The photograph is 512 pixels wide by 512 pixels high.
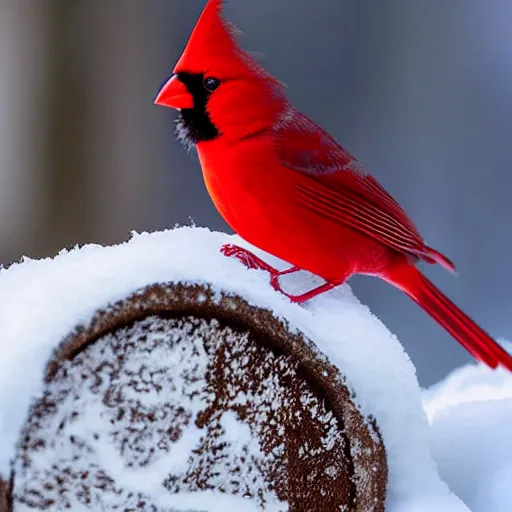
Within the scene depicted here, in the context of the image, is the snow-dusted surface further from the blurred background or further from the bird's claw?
the blurred background

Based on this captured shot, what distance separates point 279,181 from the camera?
29.0 inches

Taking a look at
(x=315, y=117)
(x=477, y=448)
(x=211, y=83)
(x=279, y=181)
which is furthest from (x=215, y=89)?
(x=315, y=117)

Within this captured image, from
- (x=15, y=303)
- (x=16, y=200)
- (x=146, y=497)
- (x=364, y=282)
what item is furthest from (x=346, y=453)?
(x=16, y=200)

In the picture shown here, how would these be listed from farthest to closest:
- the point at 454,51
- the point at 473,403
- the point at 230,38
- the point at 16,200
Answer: the point at 16,200, the point at 454,51, the point at 473,403, the point at 230,38

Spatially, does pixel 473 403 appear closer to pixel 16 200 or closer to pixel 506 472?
pixel 506 472

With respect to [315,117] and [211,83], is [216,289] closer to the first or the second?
[211,83]

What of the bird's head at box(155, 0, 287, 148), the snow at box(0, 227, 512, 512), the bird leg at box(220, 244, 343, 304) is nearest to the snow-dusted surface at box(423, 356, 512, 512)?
the snow at box(0, 227, 512, 512)

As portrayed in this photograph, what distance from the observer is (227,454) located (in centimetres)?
60

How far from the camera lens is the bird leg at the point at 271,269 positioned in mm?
691

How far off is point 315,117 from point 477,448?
106cm

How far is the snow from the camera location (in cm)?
55

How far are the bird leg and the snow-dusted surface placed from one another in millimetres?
249

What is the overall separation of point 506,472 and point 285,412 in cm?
32

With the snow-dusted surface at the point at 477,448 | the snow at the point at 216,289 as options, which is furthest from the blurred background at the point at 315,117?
the snow at the point at 216,289
